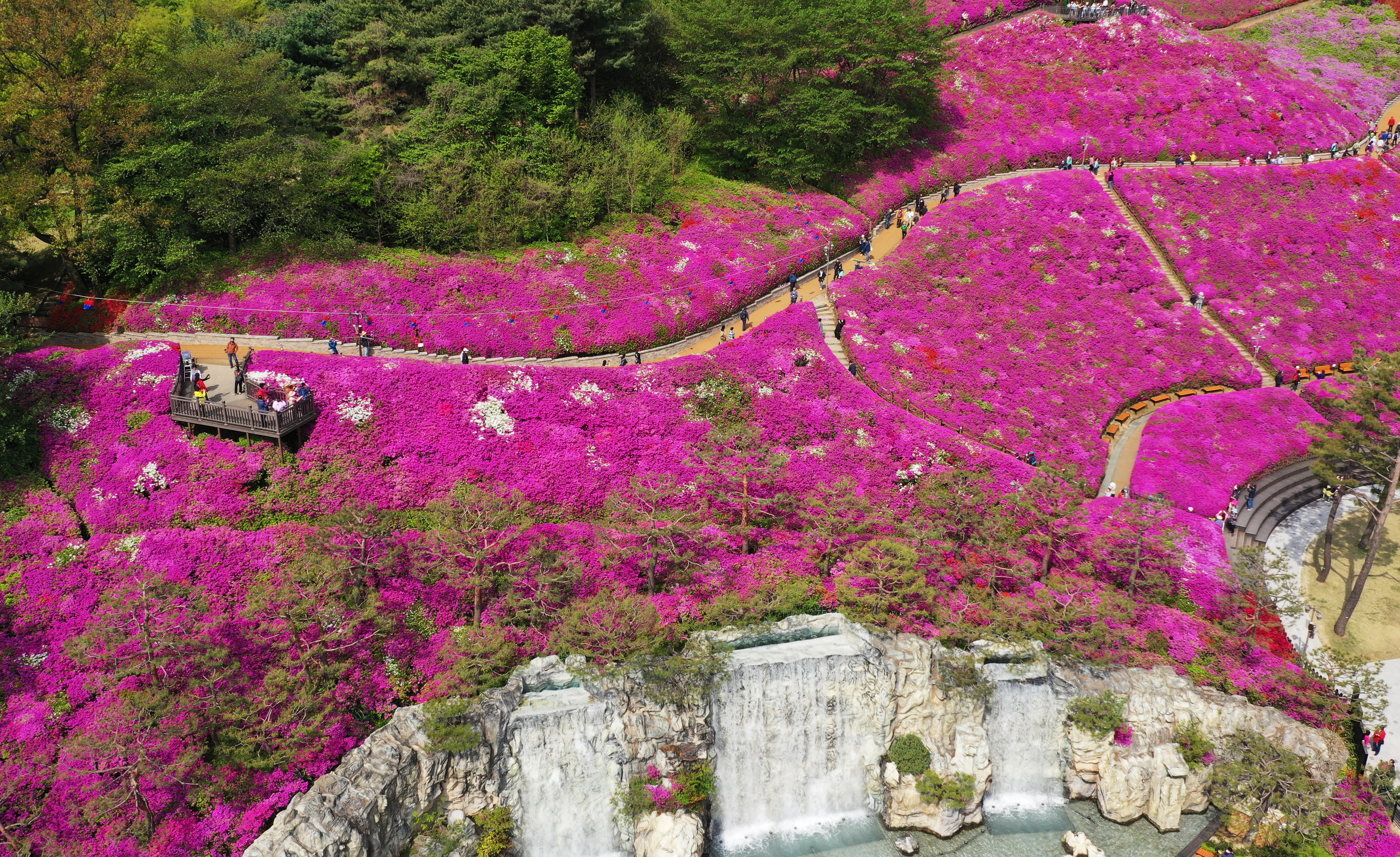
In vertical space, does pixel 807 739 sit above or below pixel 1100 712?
below

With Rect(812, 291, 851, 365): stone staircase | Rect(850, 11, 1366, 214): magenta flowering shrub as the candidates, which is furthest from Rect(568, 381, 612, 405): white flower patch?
Rect(850, 11, 1366, 214): magenta flowering shrub

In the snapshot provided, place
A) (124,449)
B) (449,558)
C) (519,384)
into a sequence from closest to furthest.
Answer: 1. (449,558)
2. (124,449)
3. (519,384)

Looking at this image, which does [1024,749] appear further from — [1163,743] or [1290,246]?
[1290,246]

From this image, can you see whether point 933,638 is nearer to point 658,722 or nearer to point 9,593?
point 658,722

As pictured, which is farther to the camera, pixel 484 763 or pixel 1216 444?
pixel 1216 444

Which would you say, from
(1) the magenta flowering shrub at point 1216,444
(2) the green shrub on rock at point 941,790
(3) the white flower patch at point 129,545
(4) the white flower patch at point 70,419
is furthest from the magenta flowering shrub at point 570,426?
(2) the green shrub on rock at point 941,790

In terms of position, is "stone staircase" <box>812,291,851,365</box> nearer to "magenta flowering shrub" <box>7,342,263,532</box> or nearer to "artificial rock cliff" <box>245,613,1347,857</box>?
"artificial rock cliff" <box>245,613,1347,857</box>

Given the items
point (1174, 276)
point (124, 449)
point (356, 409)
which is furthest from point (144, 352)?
point (1174, 276)
